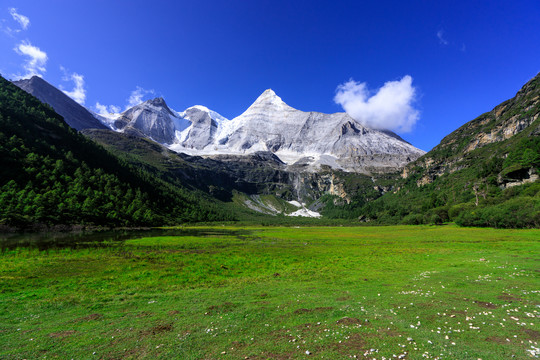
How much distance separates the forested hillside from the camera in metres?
100

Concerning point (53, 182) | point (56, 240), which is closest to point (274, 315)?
point (56, 240)

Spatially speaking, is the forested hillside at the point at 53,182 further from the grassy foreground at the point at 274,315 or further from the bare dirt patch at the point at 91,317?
the bare dirt patch at the point at 91,317

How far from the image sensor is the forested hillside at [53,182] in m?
100

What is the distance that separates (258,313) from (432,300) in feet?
38.3

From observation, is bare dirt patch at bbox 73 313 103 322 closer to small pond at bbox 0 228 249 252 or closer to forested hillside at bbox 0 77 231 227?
small pond at bbox 0 228 249 252

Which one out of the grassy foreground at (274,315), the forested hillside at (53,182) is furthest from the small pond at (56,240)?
the grassy foreground at (274,315)

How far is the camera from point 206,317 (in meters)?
14.3

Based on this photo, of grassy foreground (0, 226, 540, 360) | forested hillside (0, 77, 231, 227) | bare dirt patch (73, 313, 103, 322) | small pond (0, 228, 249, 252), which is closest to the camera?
grassy foreground (0, 226, 540, 360)

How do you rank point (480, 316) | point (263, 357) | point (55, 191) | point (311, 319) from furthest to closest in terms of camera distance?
point (55, 191) < point (311, 319) < point (480, 316) < point (263, 357)

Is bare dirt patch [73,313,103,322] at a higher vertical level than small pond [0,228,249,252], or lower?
higher

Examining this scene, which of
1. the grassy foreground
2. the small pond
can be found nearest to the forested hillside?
the small pond

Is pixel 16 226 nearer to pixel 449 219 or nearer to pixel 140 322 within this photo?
pixel 140 322

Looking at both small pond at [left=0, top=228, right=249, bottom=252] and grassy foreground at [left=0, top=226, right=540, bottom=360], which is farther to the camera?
small pond at [left=0, top=228, right=249, bottom=252]

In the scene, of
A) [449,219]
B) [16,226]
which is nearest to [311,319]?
[16,226]
